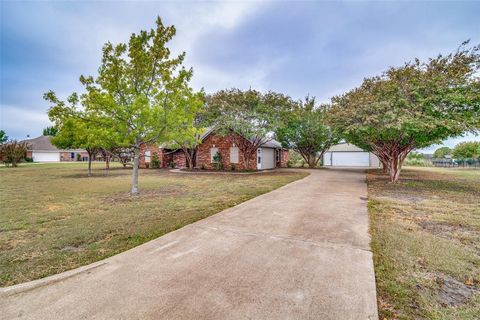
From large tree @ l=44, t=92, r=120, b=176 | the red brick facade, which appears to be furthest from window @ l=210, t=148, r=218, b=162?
large tree @ l=44, t=92, r=120, b=176

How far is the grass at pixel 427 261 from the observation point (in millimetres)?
2264

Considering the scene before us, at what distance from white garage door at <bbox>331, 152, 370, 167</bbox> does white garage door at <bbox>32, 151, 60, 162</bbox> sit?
5181cm

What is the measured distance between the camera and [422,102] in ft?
30.5

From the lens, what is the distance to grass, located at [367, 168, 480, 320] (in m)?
2.26

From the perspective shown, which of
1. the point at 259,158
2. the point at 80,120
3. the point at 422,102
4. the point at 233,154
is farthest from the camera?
the point at 259,158

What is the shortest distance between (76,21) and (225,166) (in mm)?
14582

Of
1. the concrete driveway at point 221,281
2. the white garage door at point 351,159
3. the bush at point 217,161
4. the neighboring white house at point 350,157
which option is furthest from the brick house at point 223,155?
the concrete driveway at point 221,281

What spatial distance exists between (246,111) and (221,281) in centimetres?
1617

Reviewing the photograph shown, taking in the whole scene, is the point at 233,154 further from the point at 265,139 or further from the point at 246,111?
the point at 246,111

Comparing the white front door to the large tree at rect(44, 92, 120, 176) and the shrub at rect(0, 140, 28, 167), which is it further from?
the shrub at rect(0, 140, 28, 167)

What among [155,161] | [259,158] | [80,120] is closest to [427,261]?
[80,120]

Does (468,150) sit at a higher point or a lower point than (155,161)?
higher

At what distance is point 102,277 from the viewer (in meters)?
2.79

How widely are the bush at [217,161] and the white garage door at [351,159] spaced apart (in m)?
18.8
